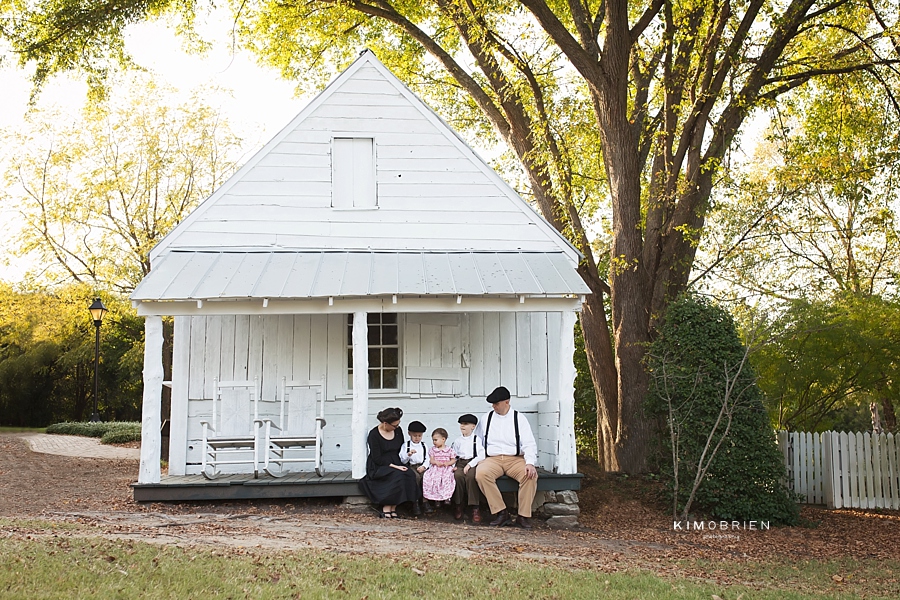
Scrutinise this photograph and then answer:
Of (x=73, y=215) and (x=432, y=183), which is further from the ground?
(x=73, y=215)

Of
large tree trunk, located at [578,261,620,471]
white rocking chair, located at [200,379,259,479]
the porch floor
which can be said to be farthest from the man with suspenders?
large tree trunk, located at [578,261,620,471]

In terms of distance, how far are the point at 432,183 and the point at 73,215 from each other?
15.6 meters

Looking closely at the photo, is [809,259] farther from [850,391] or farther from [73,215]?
[73,215]

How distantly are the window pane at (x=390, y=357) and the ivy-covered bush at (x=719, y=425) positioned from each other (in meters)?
3.77

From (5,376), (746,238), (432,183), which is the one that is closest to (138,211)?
(5,376)

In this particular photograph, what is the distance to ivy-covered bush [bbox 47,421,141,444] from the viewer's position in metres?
22.9

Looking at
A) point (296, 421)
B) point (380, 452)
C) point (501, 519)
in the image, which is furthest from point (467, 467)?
point (296, 421)

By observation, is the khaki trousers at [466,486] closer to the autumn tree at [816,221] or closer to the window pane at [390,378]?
the window pane at [390,378]

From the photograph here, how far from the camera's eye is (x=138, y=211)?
24.0 meters

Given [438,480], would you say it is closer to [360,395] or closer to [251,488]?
[360,395]

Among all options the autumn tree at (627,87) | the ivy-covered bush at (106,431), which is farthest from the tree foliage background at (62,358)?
the autumn tree at (627,87)

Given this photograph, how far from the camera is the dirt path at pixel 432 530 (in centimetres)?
838

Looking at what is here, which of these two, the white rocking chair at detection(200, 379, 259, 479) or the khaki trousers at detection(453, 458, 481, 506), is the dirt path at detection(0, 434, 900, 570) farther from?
the white rocking chair at detection(200, 379, 259, 479)

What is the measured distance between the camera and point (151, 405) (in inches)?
431
